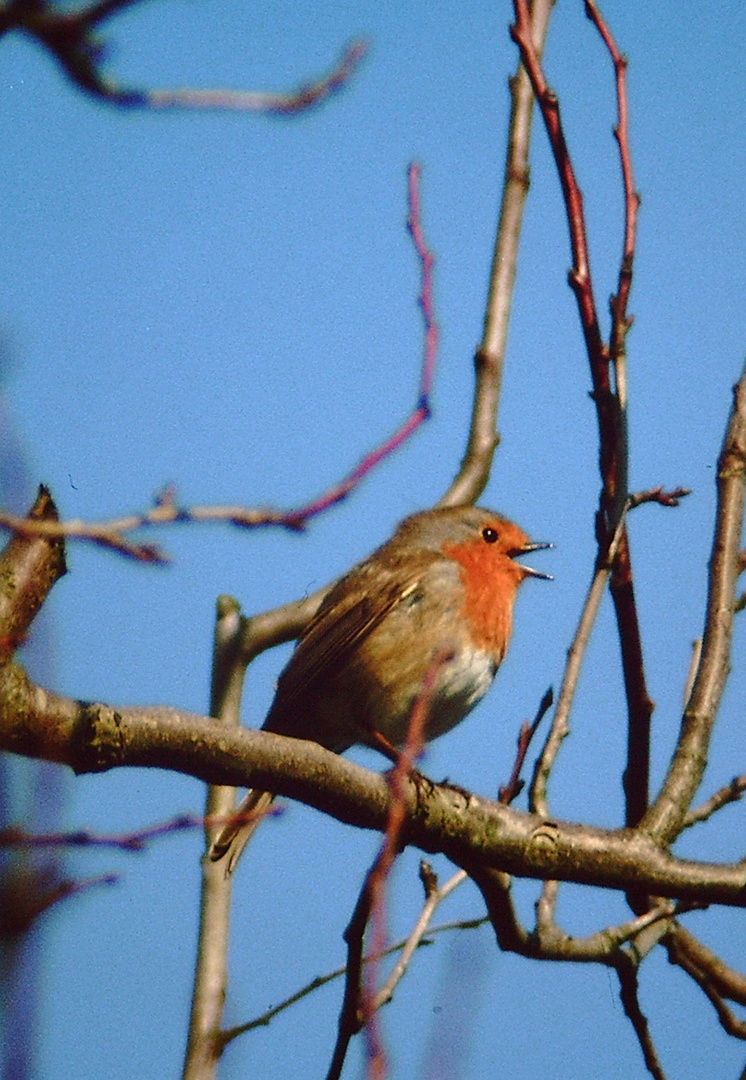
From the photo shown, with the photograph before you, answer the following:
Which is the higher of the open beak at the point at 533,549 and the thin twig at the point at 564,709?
the open beak at the point at 533,549

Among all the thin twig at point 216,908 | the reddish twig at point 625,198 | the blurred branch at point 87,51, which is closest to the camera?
the blurred branch at point 87,51

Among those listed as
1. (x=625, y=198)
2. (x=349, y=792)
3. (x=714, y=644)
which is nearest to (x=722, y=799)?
(x=714, y=644)

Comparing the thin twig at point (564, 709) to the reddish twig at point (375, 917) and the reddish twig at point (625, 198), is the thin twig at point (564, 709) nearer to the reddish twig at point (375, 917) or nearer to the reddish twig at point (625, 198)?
the reddish twig at point (375, 917)

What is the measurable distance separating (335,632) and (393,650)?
236mm

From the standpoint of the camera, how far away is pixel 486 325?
5.07 meters

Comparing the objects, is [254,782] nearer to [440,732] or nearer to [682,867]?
[682,867]

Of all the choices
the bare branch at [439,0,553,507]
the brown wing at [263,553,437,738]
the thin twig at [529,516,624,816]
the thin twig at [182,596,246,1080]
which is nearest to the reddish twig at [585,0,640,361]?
the thin twig at [529,516,624,816]

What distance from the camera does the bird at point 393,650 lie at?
494cm

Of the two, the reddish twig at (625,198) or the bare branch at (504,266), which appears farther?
the bare branch at (504,266)

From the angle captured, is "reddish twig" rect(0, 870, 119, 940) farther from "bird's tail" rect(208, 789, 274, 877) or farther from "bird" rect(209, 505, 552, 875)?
"bird" rect(209, 505, 552, 875)

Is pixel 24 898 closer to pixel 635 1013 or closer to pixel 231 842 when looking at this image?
pixel 635 1013

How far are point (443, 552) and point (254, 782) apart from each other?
2787 mm

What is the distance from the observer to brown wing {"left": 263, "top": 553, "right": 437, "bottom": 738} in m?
5.01

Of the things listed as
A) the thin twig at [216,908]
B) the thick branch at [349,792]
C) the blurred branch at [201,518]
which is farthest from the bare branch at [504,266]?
the blurred branch at [201,518]
